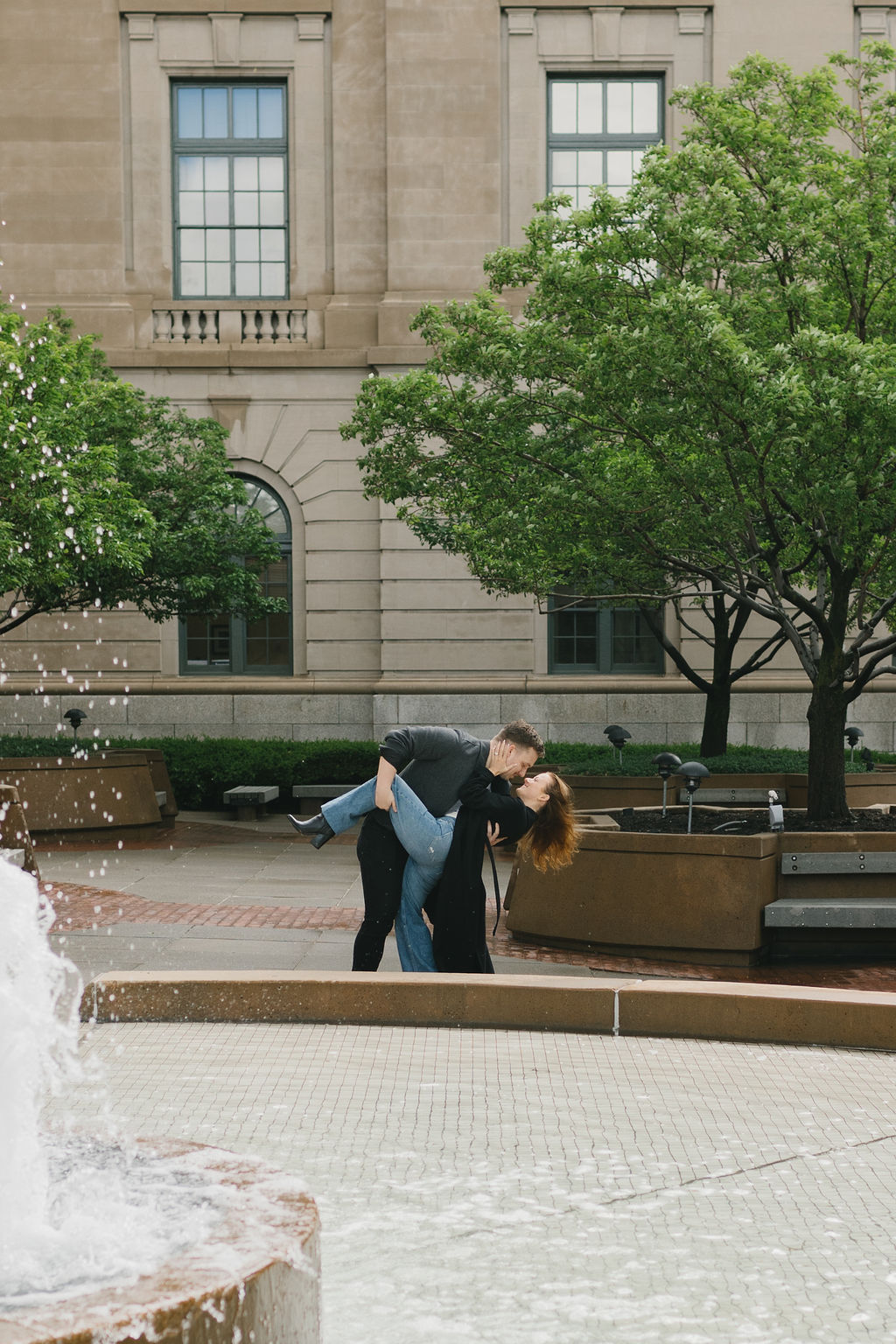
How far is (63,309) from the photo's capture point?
23469 mm

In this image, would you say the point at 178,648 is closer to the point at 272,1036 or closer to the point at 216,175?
the point at 216,175

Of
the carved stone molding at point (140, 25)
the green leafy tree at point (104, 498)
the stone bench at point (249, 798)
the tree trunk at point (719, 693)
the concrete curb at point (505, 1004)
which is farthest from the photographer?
the carved stone molding at point (140, 25)

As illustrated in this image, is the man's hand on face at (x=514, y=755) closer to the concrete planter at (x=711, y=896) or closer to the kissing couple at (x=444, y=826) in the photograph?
the kissing couple at (x=444, y=826)

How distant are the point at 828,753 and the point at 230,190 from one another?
17429 mm

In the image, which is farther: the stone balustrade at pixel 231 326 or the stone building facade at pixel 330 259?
the stone balustrade at pixel 231 326

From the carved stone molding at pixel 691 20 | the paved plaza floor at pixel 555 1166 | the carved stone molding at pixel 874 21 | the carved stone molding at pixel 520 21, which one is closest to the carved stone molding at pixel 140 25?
the carved stone molding at pixel 520 21

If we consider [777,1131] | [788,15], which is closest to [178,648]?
[788,15]

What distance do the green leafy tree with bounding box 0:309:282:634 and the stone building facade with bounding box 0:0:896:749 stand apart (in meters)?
1.62

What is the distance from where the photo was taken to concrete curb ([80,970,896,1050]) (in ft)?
21.5

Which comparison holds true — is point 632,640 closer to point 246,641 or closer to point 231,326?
point 246,641

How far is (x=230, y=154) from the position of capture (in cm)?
2459

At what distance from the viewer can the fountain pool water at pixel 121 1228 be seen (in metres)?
2.71

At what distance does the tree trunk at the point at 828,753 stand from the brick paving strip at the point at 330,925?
2.49m

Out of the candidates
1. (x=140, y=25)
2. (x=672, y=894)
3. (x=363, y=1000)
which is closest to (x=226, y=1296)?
(x=363, y=1000)
